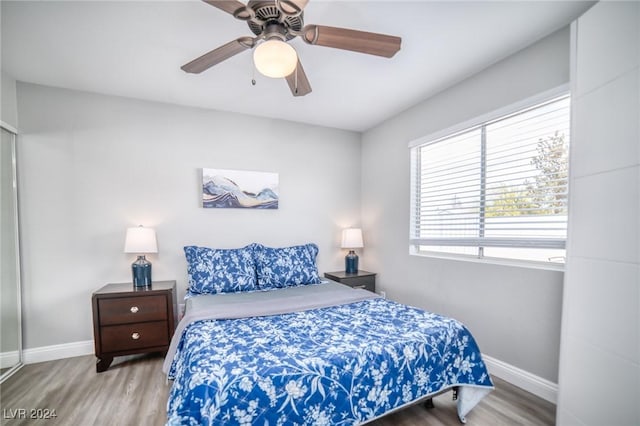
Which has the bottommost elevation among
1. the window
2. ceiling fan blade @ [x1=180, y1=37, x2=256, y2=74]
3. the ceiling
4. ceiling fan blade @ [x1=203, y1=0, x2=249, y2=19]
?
the window

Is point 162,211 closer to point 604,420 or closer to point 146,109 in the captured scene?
point 146,109

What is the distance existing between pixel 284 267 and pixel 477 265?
1.87 meters

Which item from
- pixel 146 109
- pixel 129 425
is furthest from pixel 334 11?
pixel 129 425

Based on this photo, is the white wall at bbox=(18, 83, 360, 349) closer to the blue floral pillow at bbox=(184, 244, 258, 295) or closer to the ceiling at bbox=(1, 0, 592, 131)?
the ceiling at bbox=(1, 0, 592, 131)

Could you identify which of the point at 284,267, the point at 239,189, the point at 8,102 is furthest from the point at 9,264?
the point at 284,267

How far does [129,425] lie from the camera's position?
1799mm

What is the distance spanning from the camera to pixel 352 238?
3795 millimetres

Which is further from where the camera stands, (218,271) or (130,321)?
(218,271)

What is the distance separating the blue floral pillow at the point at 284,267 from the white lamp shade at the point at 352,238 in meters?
0.69

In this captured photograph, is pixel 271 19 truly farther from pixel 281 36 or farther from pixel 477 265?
pixel 477 265

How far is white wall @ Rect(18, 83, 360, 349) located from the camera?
270 cm

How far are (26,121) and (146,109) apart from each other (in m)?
1.01

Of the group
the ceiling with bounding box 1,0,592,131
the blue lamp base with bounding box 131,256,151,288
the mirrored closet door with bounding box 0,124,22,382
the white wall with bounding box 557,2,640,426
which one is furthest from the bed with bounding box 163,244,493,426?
the ceiling with bounding box 1,0,592,131

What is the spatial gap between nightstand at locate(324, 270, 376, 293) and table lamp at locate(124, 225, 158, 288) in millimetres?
2032
